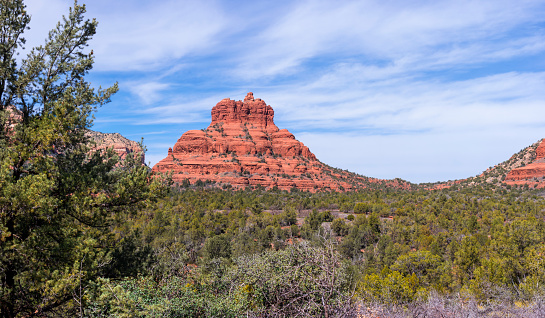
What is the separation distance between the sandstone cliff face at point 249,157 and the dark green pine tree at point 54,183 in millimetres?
76772

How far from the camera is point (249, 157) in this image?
102 metres

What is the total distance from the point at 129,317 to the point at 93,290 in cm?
199

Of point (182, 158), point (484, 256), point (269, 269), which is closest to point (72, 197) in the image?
point (269, 269)

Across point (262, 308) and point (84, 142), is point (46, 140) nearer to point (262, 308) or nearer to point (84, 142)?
point (84, 142)

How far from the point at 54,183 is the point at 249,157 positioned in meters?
94.1

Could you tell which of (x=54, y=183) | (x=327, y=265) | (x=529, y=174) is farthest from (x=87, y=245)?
(x=529, y=174)

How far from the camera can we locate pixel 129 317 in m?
5.89

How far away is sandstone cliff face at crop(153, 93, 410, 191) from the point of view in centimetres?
9274

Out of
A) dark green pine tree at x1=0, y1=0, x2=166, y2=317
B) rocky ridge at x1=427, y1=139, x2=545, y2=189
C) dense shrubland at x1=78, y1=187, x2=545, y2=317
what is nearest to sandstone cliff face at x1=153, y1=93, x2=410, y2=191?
rocky ridge at x1=427, y1=139, x2=545, y2=189

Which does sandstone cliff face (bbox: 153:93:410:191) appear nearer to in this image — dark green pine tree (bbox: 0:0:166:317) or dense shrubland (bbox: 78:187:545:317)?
dense shrubland (bbox: 78:187:545:317)

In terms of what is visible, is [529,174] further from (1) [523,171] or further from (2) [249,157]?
(2) [249,157]

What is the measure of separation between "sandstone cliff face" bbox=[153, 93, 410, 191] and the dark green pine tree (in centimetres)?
7677

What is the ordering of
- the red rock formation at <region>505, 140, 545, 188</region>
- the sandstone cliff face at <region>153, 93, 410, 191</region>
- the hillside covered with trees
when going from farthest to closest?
1. the sandstone cliff face at <region>153, 93, 410, 191</region>
2. the red rock formation at <region>505, 140, 545, 188</region>
3. the hillside covered with trees

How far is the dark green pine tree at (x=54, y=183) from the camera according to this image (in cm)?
734
